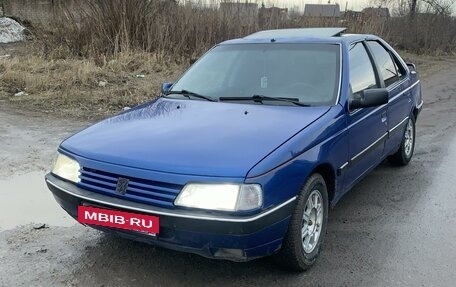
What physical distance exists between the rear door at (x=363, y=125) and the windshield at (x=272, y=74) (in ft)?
0.78

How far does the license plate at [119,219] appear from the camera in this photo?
9.27 feet

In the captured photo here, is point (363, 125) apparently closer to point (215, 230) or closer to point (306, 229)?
point (306, 229)

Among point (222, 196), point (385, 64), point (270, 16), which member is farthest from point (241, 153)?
point (270, 16)

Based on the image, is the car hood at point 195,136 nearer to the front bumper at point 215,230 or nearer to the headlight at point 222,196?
the headlight at point 222,196

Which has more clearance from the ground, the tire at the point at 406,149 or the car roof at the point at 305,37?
the car roof at the point at 305,37

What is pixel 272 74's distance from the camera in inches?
163

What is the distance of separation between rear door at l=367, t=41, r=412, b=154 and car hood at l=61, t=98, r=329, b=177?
4.96 feet

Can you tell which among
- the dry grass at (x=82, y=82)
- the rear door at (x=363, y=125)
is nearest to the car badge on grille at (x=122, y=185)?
the rear door at (x=363, y=125)

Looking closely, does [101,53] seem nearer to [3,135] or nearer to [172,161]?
[3,135]

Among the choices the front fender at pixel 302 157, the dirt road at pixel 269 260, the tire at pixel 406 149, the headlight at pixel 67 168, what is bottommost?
the dirt road at pixel 269 260

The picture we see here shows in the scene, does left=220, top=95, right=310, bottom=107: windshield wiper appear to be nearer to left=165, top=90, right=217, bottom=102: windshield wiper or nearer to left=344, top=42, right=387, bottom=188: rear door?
left=165, top=90, right=217, bottom=102: windshield wiper

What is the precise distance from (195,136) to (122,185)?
1.88 ft

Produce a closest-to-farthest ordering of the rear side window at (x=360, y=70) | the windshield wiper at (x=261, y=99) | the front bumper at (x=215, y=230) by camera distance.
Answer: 1. the front bumper at (x=215, y=230)
2. the windshield wiper at (x=261, y=99)
3. the rear side window at (x=360, y=70)

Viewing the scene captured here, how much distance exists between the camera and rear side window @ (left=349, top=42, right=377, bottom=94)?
4.20 meters
